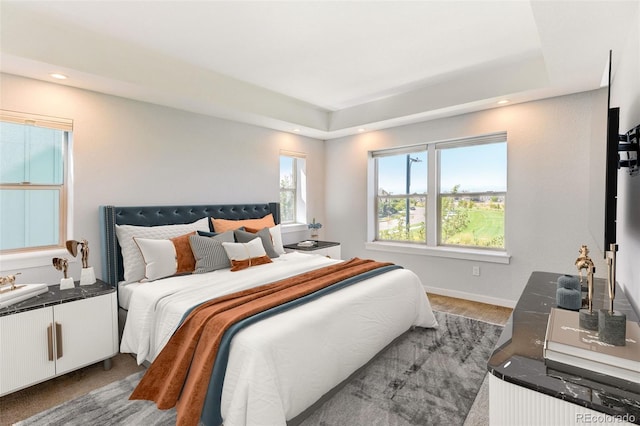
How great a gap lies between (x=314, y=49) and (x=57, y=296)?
2.85 metres

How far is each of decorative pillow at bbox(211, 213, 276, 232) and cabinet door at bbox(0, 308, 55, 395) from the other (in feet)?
5.61

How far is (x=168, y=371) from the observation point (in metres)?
1.96

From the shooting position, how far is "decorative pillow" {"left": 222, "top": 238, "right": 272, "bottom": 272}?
318 centimetres

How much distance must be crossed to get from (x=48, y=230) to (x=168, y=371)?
77.3 inches

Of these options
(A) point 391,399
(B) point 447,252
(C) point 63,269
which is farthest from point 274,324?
(B) point 447,252

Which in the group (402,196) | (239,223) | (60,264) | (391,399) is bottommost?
(391,399)

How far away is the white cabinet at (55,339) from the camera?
2090 mm

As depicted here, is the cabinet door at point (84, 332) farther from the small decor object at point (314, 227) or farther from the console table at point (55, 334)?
the small decor object at point (314, 227)

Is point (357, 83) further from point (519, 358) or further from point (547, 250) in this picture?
point (519, 358)

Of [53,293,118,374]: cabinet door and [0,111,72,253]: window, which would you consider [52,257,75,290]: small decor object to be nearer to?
[53,293,118,374]: cabinet door

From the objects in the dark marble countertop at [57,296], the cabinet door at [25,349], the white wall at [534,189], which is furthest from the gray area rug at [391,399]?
the white wall at [534,189]

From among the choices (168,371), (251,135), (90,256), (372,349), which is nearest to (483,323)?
(372,349)

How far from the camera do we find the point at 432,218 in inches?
178

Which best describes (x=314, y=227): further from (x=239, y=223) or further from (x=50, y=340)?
(x=50, y=340)
